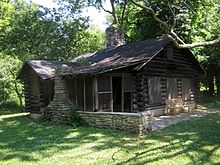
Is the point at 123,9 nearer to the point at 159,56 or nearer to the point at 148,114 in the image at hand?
the point at 159,56

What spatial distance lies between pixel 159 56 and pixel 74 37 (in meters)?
17.5

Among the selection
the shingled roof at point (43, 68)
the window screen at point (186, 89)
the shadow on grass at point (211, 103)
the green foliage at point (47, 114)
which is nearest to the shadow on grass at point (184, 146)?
the window screen at point (186, 89)

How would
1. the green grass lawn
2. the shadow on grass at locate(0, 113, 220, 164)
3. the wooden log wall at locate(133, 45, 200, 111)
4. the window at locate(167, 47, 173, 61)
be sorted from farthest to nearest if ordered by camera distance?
the window at locate(167, 47, 173, 61), the wooden log wall at locate(133, 45, 200, 111), the shadow on grass at locate(0, 113, 220, 164), the green grass lawn

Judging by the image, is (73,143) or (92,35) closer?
(73,143)

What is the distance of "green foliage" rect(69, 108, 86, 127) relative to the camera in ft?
45.4

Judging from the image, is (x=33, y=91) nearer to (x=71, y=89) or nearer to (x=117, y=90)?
(x=71, y=89)

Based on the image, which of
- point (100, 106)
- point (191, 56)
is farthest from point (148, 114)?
point (191, 56)

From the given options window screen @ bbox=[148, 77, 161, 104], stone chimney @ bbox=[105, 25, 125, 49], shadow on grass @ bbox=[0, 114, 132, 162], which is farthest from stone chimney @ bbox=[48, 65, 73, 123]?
stone chimney @ bbox=[105, 25, 125, 49]

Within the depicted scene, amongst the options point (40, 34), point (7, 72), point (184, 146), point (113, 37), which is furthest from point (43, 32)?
point (184, 146)

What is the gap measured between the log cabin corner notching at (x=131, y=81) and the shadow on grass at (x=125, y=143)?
224 centimetres

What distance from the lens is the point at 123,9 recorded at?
1220 inches

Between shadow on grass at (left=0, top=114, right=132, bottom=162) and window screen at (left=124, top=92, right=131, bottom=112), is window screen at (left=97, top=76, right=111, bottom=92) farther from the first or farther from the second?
shadow on grass at (left=0, top=114, right=132, bottom=162)

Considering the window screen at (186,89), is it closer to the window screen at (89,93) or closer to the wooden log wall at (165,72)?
the wooden log wall at (165,72)

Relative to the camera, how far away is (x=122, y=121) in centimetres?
1183
